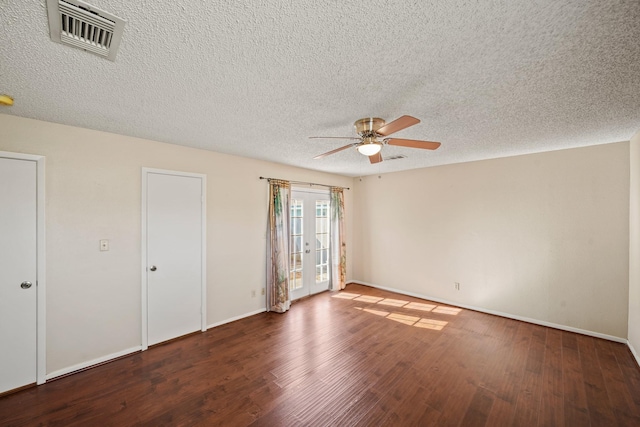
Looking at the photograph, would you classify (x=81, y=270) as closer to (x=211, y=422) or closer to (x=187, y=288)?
(x=187, y=288)

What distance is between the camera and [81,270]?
2682 mm

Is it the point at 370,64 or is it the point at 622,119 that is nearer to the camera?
the point at 370,64

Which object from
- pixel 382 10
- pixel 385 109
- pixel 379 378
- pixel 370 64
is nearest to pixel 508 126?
pixel 385 109

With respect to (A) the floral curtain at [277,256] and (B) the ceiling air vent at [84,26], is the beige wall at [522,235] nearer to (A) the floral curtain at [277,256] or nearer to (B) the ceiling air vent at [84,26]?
(A) the floral curtain at [277,256]

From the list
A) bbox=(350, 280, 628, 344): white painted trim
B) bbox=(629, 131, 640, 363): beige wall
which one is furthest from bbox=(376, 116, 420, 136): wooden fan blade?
bbox=(350, 280, 628, 344): white painted trim

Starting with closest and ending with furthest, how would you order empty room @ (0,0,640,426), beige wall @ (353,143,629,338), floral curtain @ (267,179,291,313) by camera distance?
1. empty room @ (0,0,640,426)
2. beige wall @ (353,143,629,338)
3. floral curtain @ (267,179,291,313)

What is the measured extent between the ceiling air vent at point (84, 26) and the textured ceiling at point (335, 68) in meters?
0.04

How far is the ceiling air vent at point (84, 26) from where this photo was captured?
113 centimetres

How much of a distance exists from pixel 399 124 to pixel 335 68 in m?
0.64

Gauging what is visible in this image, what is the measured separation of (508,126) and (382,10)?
226 cm

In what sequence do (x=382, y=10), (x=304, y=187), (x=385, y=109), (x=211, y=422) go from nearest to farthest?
(x=382, y=10) → (x=211, y=422) → (x=385, y=109) → (x=304, y=187)

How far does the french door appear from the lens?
4.82 m

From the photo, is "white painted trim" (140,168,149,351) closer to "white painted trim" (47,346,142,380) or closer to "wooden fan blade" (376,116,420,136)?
"white painted trim" (47,346,142,380)

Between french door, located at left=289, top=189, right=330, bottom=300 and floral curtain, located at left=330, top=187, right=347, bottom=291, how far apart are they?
0.39 feet
